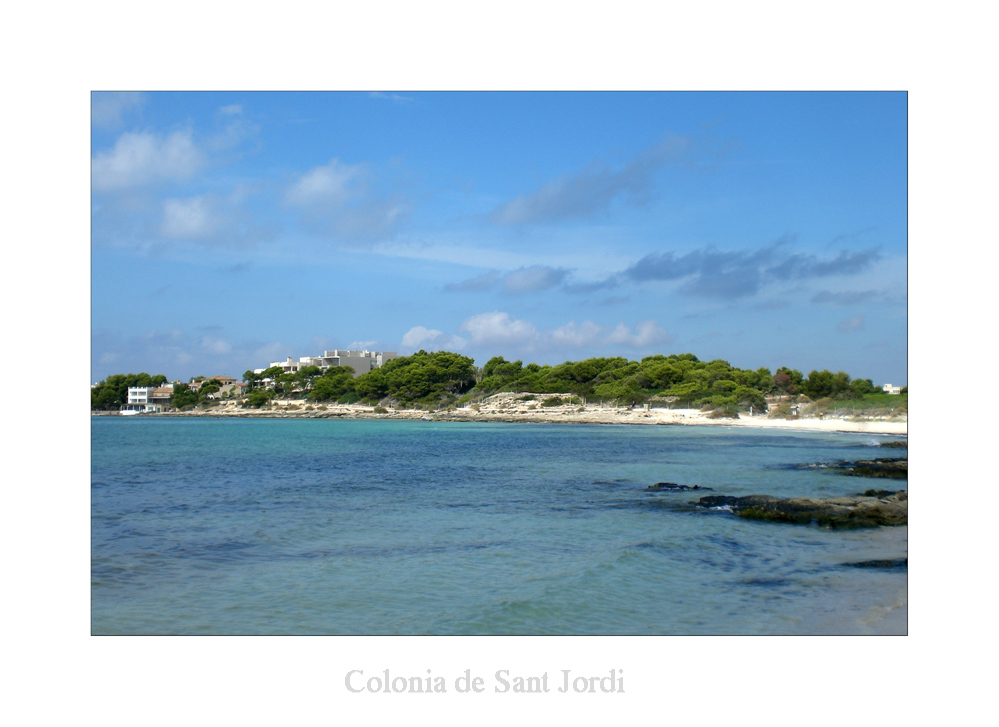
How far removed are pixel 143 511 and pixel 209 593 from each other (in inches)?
200

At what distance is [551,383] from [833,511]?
41.1 m

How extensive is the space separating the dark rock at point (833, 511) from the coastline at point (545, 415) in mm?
12748

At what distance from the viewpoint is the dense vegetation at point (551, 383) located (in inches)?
1401

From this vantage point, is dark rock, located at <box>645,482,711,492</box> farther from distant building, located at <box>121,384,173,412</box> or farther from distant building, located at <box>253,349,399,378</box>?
distant building, located at <box>253,349,399,378</box>

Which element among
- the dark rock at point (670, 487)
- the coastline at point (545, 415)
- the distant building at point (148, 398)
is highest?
the distant building at point (148, 398)

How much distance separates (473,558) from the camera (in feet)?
21.8

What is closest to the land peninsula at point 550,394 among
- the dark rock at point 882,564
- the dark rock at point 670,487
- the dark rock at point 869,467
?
the dark rock at point 869,467

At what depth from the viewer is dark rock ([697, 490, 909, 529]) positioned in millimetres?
7773

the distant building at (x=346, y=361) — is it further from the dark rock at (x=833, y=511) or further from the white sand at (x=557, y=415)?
the dark rock at (x=833, y=511)

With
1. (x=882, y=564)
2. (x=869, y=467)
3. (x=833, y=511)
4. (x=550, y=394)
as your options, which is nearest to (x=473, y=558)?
(x=882, y=564)

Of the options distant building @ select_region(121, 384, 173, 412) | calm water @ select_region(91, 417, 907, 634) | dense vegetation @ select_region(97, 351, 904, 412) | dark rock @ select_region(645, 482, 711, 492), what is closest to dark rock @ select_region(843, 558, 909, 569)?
calm water @ select_region(91, 417, 907, 634)

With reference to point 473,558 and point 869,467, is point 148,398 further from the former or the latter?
point 869,467
